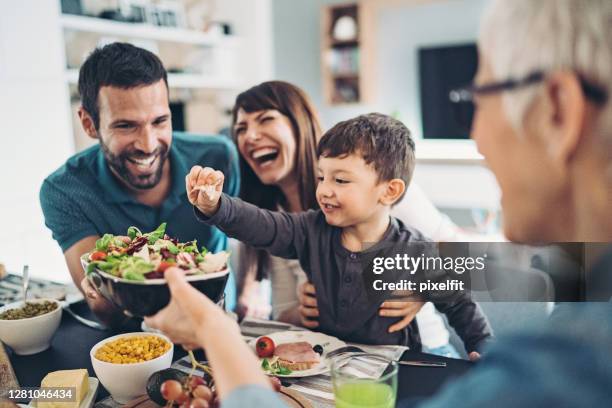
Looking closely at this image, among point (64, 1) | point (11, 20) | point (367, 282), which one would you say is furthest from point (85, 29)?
point (367, 282)

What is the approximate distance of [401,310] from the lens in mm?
1011

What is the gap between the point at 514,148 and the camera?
61cm

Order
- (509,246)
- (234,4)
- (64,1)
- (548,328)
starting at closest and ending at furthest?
(548,328) < (509,246) < (64,1) < (234,4)

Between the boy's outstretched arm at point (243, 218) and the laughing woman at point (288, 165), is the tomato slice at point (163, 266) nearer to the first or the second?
the boy's outstretched arm at point (243, 218)

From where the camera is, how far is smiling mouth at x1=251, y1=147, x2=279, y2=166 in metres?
1.10

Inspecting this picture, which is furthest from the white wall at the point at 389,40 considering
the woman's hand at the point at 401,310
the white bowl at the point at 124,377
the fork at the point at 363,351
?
the white bowl at the point at 124,377

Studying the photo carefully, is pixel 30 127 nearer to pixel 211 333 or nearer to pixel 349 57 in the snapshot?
pixel 211 333

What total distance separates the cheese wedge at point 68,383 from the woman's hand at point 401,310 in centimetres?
54

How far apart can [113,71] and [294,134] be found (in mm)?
377

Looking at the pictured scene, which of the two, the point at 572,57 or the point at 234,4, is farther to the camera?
the point at 234,4

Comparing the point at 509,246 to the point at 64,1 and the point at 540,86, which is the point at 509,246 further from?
the point at 64,1

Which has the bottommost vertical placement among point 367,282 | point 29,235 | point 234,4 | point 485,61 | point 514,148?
point 367,282

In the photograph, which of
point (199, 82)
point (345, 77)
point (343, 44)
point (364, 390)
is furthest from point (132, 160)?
point (343, 44)

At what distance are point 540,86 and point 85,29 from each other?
1.01 m
